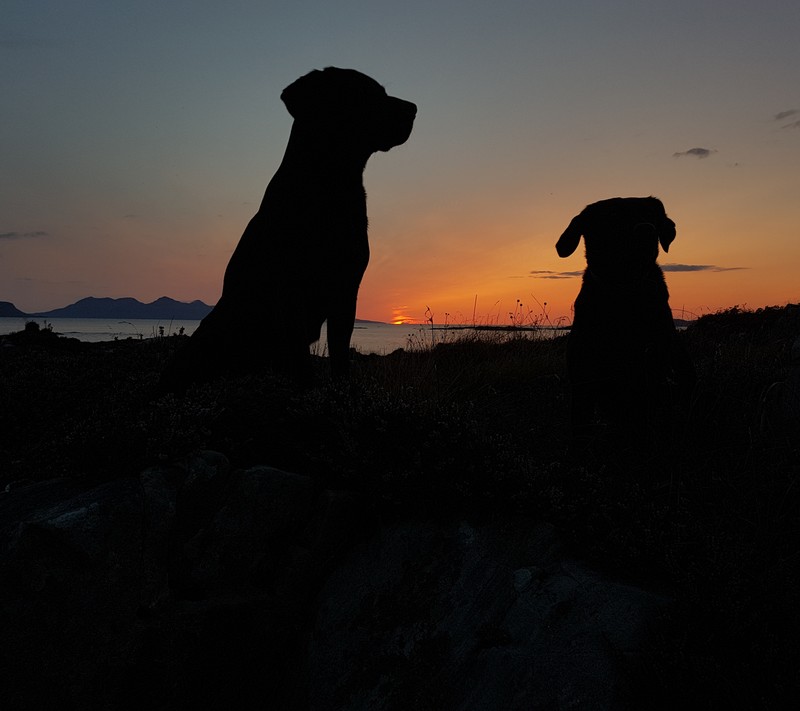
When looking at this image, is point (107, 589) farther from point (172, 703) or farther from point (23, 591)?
point (172, 703)

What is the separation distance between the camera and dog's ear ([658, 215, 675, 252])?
467cm

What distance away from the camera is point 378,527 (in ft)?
9.69

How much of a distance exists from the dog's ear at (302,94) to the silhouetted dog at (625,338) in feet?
7.92

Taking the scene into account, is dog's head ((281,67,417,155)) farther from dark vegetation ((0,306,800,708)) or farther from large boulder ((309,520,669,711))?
large boulder ((309,520,669,711))

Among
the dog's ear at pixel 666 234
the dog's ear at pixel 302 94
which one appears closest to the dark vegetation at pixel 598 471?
the dog's ear at pixel 666 234

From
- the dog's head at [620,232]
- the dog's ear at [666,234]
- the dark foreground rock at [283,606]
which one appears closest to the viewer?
the dark foreground rock at [283,606]

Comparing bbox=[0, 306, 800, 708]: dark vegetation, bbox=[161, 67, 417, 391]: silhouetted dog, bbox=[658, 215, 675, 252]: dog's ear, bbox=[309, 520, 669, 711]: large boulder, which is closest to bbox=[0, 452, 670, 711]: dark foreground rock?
bbox=[309, 520, 669, 711]: large boulder

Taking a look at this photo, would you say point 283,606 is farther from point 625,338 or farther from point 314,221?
point 625,338

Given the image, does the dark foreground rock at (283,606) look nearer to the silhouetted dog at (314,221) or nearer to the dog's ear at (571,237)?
the silhouetted dog at (314,221)

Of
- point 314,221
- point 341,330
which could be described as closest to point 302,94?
point 314,221

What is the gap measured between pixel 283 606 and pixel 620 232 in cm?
355

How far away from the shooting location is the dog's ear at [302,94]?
3875 millimetres

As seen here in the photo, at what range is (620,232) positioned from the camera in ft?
14.5

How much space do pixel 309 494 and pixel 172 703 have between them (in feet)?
3.56
